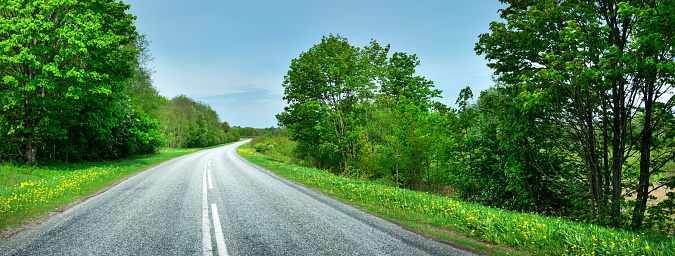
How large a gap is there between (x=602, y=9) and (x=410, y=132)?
9.10 m

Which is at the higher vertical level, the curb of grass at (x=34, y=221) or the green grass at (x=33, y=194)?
the green grass at (x=33, y=194)

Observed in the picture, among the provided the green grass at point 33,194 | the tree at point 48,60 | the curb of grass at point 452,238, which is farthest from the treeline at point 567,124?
the tree at point 48,60

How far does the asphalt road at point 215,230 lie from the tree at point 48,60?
10764 mm

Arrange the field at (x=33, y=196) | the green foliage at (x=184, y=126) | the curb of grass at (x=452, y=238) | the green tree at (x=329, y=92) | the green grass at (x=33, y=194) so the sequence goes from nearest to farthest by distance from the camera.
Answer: the curb of grass at (x=452, y=238) → the field at (x=33, y=196) → the green grass at (x=33, y=194) → the green tree at (x=329, y=92) → the green foliage at (x=184, y=126)

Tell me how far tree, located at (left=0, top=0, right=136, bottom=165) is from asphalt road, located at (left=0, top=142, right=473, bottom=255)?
35.3 feet

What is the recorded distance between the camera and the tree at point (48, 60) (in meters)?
13.9

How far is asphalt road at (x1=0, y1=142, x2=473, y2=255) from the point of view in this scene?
14.6 feet

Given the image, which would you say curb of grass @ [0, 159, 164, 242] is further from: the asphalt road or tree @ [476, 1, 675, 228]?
tree @ [476, 1, 675, 228]

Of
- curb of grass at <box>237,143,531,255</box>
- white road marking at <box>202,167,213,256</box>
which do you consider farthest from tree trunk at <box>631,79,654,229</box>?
white road marking at <box>202,167,213,256</box>

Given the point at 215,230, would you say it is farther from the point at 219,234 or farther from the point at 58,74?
the point at 58,74

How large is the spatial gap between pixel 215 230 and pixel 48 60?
1813 cm

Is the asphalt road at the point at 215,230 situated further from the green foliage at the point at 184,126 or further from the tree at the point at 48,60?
the green foliage at the point at 184,126

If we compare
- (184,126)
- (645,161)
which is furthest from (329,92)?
(184,126)

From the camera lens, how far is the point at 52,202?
7.94 meters
